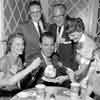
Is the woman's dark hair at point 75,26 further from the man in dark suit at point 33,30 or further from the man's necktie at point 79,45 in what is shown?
the man in dark suit at point 33,30

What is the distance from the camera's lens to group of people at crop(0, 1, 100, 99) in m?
1.75

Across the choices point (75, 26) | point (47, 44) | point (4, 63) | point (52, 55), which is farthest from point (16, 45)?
point (75, 26)

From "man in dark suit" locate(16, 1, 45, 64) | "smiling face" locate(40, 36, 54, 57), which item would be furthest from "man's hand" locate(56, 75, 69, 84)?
"man in dark suit" locate(16, 1, 45, 64)

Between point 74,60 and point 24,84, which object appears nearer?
point 24,84

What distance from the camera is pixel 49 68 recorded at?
6.24 ft

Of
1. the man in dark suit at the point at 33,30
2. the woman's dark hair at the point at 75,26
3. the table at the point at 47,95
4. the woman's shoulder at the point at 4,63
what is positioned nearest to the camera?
the table at the point at 47,95

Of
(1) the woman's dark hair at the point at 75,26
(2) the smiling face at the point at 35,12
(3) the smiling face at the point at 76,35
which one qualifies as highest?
(2) the smiling face at the point at 35,12

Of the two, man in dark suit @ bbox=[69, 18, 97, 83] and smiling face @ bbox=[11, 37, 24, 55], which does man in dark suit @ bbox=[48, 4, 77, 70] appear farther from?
smiling face @ bbox=[11, 37, 24, 55]

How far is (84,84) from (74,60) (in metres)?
0.35

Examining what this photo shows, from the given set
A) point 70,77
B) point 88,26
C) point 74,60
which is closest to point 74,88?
point 70,77

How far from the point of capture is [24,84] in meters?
2.01

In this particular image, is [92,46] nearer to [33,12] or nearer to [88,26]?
[33,12]

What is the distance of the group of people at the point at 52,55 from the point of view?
1755mm

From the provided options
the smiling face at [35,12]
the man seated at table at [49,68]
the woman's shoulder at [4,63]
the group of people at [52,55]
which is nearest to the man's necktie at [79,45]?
the group of people at [52,55]
